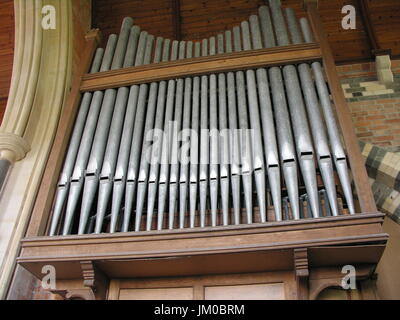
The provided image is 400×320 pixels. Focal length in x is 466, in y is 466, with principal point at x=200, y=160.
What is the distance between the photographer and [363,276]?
129 inches

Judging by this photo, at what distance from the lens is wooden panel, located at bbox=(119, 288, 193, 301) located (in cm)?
355

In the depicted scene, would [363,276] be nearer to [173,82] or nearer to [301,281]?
[301,281]

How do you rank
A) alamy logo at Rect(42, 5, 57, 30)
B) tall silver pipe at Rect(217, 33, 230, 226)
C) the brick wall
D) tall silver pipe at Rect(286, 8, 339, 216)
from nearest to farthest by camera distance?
tall silver pipe at Rect(286, 8, 339, 216), tall silver pipe at Rect(217, 33, 230, 226), alamy logo at Rect(42, 5, 57, 30), the brick wall

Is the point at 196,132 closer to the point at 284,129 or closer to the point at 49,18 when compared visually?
the point at 284,129

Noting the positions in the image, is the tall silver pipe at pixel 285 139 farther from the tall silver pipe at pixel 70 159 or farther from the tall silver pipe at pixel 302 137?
the tall silver pipe at pixel 70 159

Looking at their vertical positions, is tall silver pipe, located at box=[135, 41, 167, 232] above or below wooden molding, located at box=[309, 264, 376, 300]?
above

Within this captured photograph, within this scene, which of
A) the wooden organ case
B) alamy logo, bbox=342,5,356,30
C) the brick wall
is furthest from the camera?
alamy logo, bbox=342,5,356,30

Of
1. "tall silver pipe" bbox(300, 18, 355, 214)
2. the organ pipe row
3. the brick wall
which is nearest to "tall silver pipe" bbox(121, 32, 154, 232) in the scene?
the organ pipe row

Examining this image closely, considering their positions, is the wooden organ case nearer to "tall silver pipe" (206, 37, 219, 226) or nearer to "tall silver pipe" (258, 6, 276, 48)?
"tall silver pipe" (206, 37, 219, 226)

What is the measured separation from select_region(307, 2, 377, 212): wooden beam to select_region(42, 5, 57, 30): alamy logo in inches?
115

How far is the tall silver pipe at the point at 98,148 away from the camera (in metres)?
3.60
